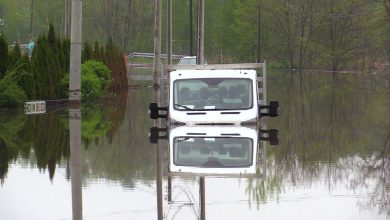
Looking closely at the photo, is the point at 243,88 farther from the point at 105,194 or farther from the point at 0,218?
the point at 0,218

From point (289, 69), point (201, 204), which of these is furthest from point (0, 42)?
point (289, 69)

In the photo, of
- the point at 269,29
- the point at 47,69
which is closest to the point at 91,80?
the point at 47,69

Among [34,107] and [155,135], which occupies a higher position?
[34,107]

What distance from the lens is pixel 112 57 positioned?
43.2 meters

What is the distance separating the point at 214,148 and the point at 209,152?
0.72 metres

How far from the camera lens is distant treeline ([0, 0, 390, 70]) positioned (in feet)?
327

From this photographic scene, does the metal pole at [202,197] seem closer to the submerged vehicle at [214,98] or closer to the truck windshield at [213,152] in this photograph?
the truck windshield at [213,152]

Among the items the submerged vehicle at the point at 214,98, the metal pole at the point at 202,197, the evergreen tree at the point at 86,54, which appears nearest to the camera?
the metal pole at the point at 202,197

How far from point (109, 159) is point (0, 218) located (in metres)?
5.56

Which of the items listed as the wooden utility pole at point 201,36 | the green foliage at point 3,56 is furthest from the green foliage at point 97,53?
the green foliage at point 3,56

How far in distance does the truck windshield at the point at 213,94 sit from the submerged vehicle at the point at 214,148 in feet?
2.45

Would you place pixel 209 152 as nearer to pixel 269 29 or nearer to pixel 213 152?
pixel 213 152

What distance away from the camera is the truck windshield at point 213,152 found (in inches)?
518

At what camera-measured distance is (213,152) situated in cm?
1456
